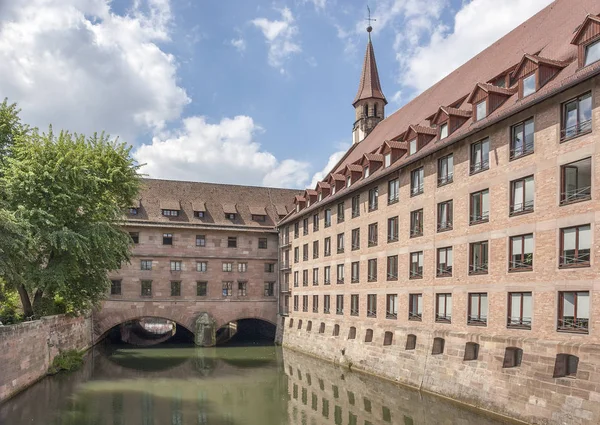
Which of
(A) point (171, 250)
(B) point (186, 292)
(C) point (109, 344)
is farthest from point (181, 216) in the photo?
(C) point (109, 344)

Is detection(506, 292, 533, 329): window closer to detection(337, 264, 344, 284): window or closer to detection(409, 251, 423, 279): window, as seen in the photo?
detection(409, 251, 423, 279): window

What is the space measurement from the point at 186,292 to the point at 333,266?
53.7 ft

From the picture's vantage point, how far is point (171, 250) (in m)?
49.9

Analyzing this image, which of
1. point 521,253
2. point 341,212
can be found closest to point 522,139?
A: point 521,253

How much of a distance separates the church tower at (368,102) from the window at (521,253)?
30.6 metres

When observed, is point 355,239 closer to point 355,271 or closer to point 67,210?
point 355,271

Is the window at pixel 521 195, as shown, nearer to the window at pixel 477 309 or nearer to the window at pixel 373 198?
the window at pixel 477 309

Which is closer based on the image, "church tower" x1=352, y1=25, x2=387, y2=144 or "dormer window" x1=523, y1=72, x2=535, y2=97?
"dormer window" x1=523, y1=72, x2=535, y2=97

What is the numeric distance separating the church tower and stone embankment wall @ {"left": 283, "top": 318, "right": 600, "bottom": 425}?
23193mm

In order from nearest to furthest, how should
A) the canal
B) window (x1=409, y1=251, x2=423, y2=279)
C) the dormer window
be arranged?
1. the canal
2. the dormer window
3. window (x1=409, y1=251, x2=423, y2=279)

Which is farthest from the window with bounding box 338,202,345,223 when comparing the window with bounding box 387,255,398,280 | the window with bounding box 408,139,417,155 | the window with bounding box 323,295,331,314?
the window with bounding box 408,139,417,155

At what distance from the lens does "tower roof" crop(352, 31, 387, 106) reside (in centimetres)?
5253

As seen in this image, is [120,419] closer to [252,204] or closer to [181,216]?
[181,216]

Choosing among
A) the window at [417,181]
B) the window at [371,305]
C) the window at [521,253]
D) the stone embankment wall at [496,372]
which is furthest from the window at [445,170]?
the window at [371,305]
